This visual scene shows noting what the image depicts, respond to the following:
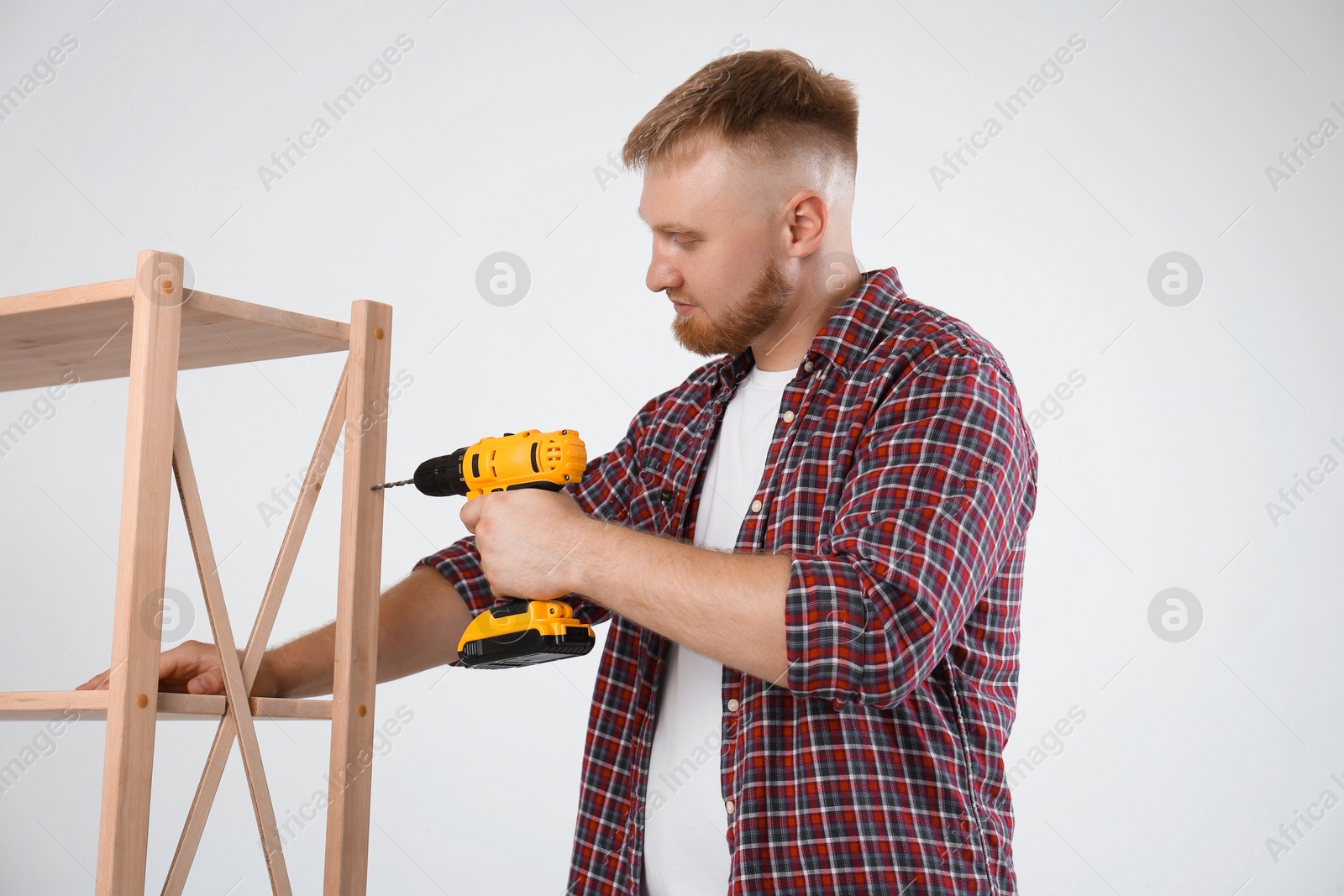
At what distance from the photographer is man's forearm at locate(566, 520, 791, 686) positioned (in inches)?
52.5

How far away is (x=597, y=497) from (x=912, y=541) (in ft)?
2.71

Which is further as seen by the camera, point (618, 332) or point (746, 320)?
point (618, 332)

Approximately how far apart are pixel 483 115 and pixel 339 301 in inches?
31.7

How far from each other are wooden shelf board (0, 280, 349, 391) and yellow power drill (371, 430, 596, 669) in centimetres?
27

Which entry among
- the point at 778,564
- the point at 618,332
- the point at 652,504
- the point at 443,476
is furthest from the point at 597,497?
the point at 618,332

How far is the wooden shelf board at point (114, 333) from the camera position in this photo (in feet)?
4.63

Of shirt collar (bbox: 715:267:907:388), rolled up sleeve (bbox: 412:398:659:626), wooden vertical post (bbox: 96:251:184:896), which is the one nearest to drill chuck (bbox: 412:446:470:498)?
rolled up sleeve (bbox: 412:398:659:626)

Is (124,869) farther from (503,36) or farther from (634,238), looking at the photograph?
(503,36)

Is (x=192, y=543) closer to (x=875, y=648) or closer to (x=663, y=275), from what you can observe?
(x=663, y=275)

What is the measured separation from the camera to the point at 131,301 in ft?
4.59

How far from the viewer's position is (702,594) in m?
1.36

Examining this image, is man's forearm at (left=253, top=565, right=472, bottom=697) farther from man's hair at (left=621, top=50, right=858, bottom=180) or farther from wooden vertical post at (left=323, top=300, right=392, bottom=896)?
man's hair at (left=621, top=50, right=858, bottom=180)

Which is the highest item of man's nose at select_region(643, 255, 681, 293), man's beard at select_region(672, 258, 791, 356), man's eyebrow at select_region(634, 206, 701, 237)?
man's eyebrow at select_region(634, 206, 701, 237)

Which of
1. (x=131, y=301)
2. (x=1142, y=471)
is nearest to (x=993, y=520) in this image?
(x=131, y=301)
